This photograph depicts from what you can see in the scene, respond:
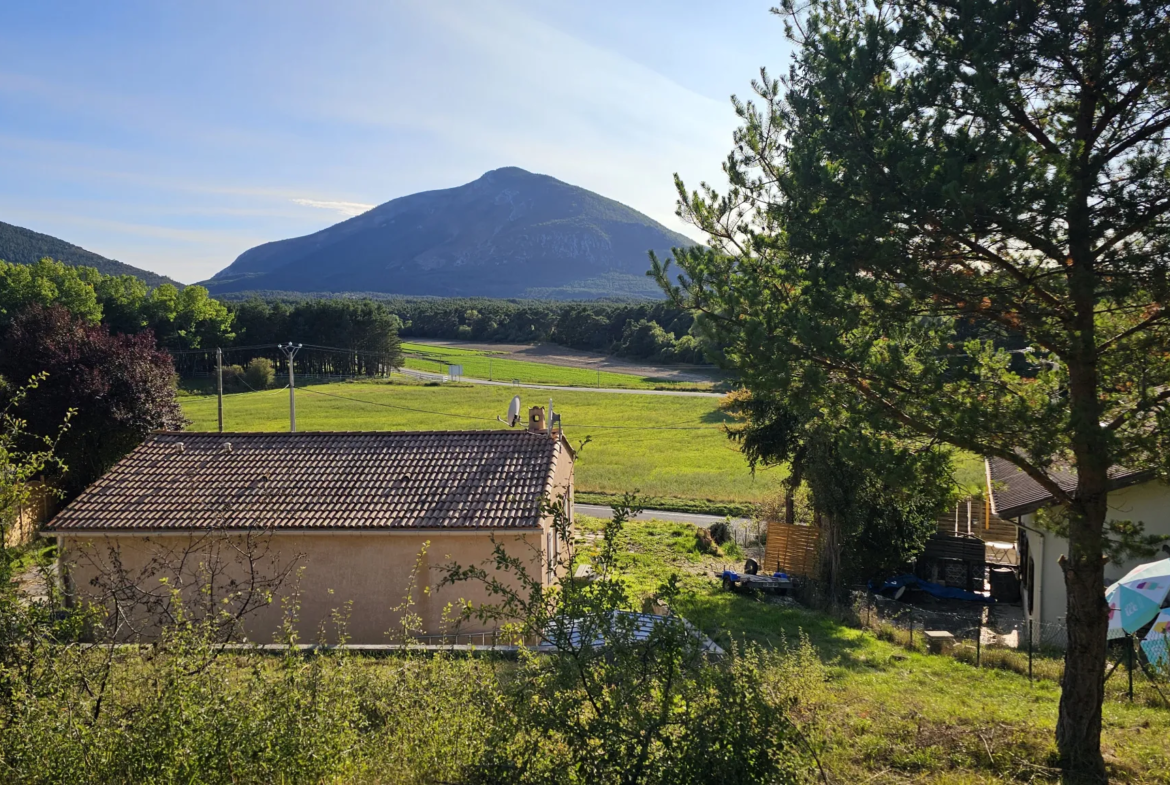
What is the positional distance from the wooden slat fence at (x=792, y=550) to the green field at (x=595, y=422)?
832 cm

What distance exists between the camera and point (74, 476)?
89.8 feet

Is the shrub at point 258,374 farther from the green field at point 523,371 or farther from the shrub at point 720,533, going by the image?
the shrub at point 720,533

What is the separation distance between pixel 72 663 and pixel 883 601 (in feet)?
62.3

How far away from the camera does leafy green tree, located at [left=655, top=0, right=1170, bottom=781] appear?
22.6 ft

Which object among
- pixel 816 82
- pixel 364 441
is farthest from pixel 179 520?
pixel 816 82

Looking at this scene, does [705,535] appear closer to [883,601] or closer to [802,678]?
[883,601]

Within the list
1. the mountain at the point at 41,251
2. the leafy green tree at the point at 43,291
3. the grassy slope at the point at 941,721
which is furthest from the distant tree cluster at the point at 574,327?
the grassy slope at the point at 941,721

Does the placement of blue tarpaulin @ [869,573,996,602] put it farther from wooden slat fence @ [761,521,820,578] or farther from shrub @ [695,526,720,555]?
shrub @ [695,526,720,555]

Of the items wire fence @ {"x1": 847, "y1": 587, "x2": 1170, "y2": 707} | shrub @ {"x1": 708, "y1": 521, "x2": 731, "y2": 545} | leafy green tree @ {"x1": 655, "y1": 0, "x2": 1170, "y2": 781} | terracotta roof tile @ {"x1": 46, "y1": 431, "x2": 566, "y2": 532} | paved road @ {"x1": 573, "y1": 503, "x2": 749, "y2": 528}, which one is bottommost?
paved road @ {"x1": 573, "y1": 503, "x2": 749, "y2": 528}

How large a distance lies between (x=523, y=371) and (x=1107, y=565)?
86247 mm

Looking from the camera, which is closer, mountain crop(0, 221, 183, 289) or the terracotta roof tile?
the terracotta roof tile

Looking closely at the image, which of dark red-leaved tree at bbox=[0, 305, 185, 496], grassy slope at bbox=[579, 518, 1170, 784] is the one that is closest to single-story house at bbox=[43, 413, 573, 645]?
grassy slope at bbox=[579, 518, 1170, 784]

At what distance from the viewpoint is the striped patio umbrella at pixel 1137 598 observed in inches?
483

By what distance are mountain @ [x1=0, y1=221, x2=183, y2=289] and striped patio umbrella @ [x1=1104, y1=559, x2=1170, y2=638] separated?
136 metres
